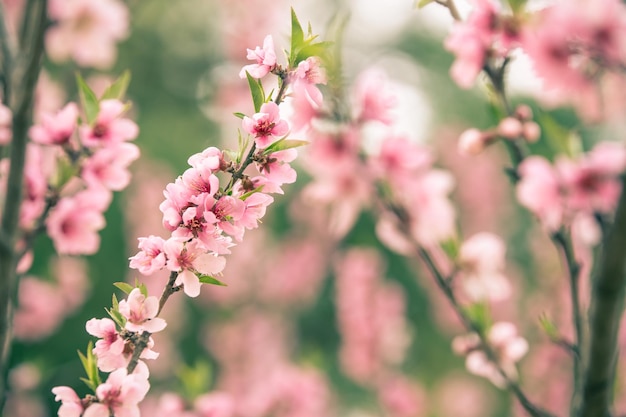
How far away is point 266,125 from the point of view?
859 millimetres

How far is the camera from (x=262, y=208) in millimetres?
832

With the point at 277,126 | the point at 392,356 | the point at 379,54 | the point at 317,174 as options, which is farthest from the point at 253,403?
the point at 379,54

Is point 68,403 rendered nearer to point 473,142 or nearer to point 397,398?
point 473,142

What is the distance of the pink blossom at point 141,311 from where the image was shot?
0.83m

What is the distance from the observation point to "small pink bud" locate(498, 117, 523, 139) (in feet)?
3.64

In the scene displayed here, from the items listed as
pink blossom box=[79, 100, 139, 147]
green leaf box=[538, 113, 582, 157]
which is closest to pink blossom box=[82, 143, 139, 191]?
pink blossom box=[79, 100, 139, 147]

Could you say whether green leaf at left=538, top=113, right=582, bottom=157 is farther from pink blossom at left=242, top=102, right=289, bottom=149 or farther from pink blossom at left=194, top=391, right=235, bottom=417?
pink blossom at left=194, top=391, right=235, bottom=417

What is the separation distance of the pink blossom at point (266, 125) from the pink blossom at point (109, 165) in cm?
36

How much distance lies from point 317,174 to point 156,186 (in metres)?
3.66

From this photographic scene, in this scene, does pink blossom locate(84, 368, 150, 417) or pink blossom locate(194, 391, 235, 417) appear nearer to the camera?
pink blossom locate(84, 368, 150, 417)

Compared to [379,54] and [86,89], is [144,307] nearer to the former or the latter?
[86,89]

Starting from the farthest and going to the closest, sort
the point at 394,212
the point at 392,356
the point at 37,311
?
1. the point at 392,356
2. the point at 37,311
3. the point at 394,212

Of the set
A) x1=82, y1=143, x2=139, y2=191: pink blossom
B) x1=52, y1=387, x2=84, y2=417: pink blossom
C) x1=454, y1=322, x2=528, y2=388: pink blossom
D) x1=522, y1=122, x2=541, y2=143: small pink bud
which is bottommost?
x1=454, y1=322, x2=528, y2=388: pink blossom

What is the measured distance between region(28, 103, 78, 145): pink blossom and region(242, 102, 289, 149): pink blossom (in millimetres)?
416
